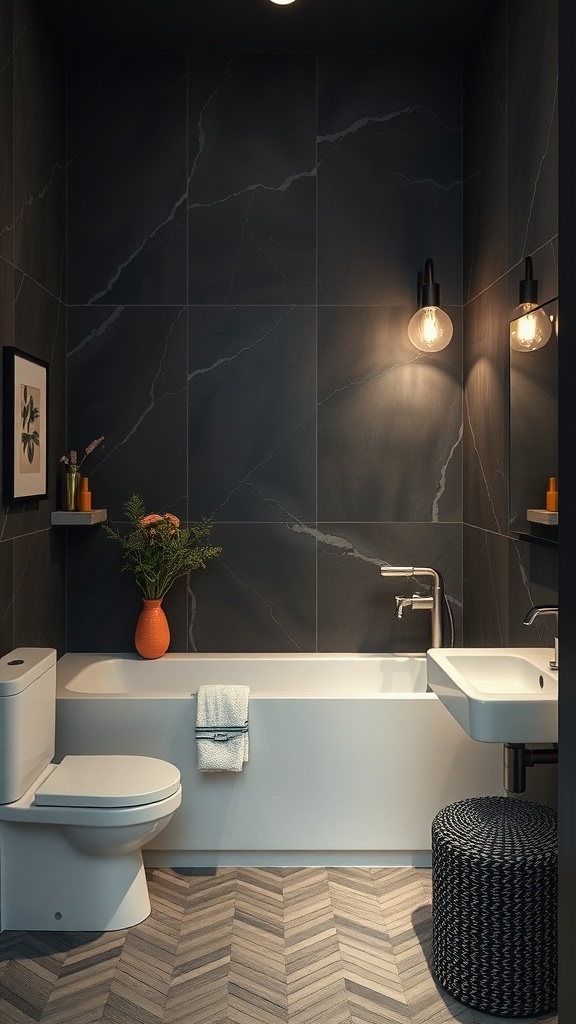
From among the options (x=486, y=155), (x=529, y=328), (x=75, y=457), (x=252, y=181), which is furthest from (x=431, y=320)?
(x=75, y=457)

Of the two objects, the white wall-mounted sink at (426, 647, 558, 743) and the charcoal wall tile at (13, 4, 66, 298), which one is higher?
the charcoal wall tile at (13, 4, 66, 298)

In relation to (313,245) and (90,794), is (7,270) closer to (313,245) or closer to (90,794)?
(313,245)

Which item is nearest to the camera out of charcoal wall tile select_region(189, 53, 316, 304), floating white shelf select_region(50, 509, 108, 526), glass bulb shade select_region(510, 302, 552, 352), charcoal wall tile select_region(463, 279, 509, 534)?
glass bulb shade select_region(510, 302, 552, 352)

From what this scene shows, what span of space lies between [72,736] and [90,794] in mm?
586

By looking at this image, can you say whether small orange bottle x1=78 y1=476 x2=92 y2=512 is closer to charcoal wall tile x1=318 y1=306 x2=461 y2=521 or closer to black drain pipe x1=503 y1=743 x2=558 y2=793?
charcoal wall tile x1=318 y1=306 x2=461 y2=521

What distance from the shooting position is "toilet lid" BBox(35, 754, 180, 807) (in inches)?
105

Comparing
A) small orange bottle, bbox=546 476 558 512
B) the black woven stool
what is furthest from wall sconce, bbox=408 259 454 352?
the black woven stool

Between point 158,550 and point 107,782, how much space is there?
1.20m

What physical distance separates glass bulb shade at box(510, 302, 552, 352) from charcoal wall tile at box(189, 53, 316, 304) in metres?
1.15

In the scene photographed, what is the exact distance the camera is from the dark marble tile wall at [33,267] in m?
3.10

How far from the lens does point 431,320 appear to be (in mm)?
3711

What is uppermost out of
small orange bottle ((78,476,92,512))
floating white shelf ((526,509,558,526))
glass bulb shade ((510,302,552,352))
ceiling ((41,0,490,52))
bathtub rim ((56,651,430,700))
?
ceiling ((41,0,490,52))

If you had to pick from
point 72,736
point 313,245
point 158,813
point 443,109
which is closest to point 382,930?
point 158,813

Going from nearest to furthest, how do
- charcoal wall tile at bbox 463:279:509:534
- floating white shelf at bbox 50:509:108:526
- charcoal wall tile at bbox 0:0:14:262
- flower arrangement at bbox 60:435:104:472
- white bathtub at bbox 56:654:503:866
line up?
charcoal wall tile at bbox 0:0:14:262, white bathtub at bbox 56:654:503:866, charcoal wall tile at bbox 463:279:509:534, floating white shelf at bbox 50:509:108:526, flower arrangement at bbox 60:435:104:472
